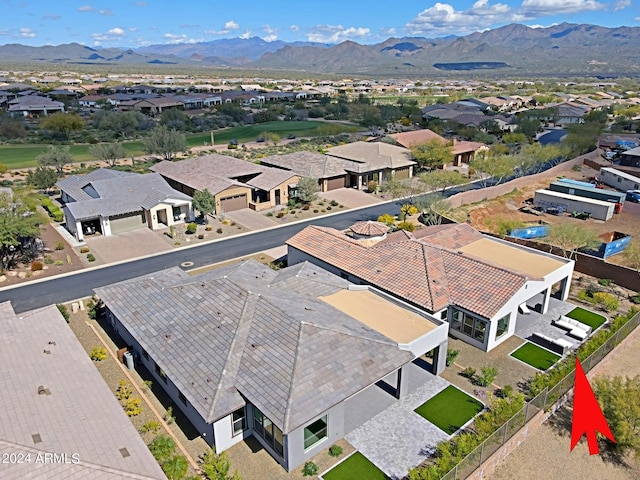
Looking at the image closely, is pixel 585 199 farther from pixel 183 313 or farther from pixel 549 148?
pixel 183 313

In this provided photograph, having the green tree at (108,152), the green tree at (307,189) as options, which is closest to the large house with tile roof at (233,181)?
the green tree at (307,189)

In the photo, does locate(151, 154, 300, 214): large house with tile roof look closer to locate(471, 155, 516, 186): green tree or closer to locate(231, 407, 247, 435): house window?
locate(471, 155, 516, 186): green tree

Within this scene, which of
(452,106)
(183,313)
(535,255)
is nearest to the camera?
(183,313)

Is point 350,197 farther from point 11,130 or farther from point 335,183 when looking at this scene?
point 11,130

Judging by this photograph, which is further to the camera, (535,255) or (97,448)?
(535,255)

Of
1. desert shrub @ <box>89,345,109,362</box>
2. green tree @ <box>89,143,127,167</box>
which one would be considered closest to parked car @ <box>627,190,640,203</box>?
desert shrub @ <box>89,345,109,362</box>

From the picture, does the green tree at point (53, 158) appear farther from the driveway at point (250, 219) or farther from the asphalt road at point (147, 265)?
the asphalt road at point (147, 265)

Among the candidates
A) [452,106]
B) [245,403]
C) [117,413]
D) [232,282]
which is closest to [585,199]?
[232,282]
